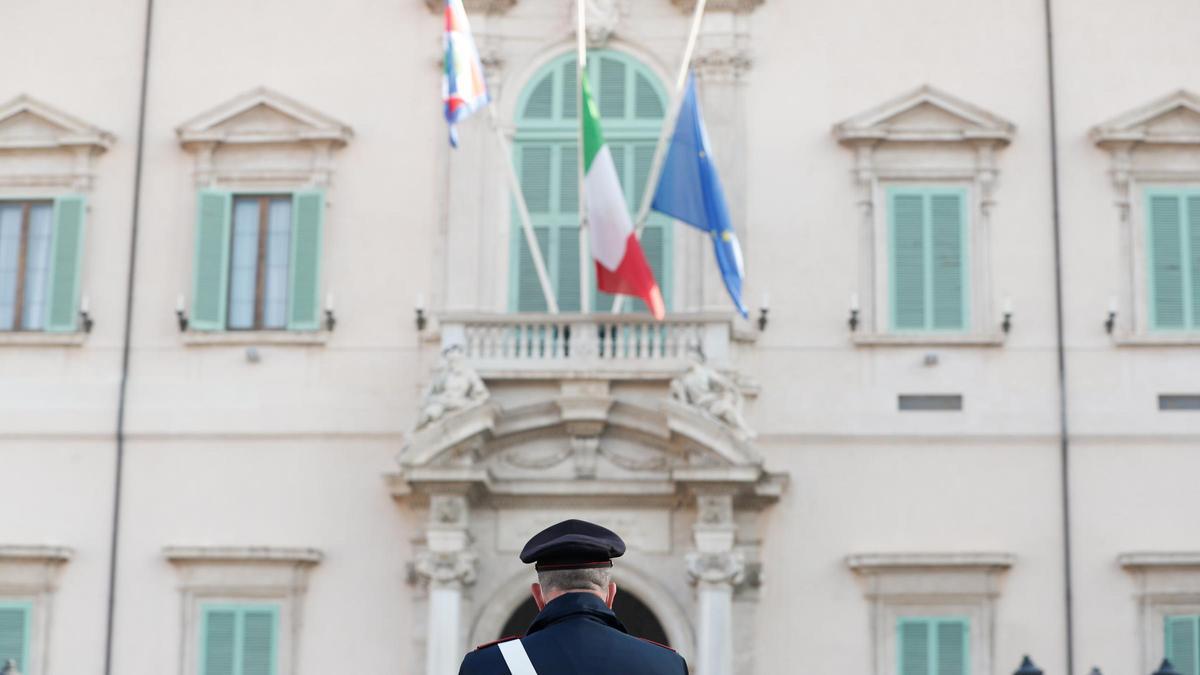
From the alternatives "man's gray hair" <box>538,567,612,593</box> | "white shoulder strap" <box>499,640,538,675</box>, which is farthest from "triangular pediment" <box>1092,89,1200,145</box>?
"white shoulder strap" <box>499,640,538,675</box>

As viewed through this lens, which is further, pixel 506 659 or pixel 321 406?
pixel 321 406

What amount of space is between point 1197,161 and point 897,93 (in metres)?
2.81

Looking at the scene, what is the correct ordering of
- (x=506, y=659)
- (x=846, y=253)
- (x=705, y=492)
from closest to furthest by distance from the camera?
(x=506, y=659) < (x=705, y=492) < (x=846, y=253)

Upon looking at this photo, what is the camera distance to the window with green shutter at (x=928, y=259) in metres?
19.9

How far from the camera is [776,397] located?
19.9m

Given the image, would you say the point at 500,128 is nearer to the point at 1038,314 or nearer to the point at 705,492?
the point at 705,492

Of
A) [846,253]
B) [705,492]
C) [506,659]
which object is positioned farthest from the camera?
[846,253]

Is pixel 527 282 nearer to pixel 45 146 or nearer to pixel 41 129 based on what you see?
pixel 45 146

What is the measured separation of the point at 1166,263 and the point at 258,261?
8.36m

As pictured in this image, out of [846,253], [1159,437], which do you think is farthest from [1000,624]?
[846,253]

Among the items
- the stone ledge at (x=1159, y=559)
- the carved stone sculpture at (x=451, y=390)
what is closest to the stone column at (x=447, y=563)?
the carved stone sculpture at (x=451, y=390)

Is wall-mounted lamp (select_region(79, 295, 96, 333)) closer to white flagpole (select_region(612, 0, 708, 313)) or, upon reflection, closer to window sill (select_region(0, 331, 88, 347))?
window sill (select_region(0, 331, 88, 347))

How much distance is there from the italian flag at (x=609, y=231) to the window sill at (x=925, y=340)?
6.70 ft

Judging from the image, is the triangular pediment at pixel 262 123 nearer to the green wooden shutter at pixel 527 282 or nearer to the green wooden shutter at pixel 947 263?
the green wooden shutter at pixel 527 282
